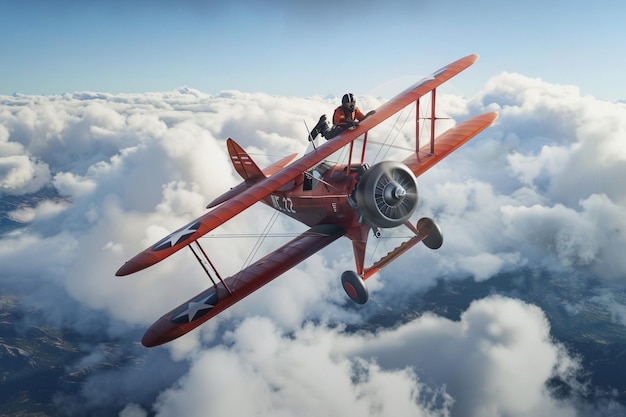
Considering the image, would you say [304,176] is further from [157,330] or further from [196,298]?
[157,330]

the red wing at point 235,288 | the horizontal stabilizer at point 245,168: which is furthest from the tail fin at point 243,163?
the red wing at point 235,288

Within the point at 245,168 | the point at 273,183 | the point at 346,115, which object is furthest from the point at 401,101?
the point at 245,168

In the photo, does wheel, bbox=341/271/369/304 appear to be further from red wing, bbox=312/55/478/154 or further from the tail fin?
the tail fin

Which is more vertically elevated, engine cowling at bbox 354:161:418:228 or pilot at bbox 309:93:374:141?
pilot at bbox 309:93:374:141

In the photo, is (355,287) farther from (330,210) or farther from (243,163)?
(243,163)

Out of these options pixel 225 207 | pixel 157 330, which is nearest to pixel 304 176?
pixel 225 207

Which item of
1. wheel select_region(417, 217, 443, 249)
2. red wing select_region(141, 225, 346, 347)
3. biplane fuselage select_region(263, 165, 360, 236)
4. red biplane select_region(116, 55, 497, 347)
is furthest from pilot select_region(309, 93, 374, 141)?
wheel select_region(417, 217, 443, 249)
